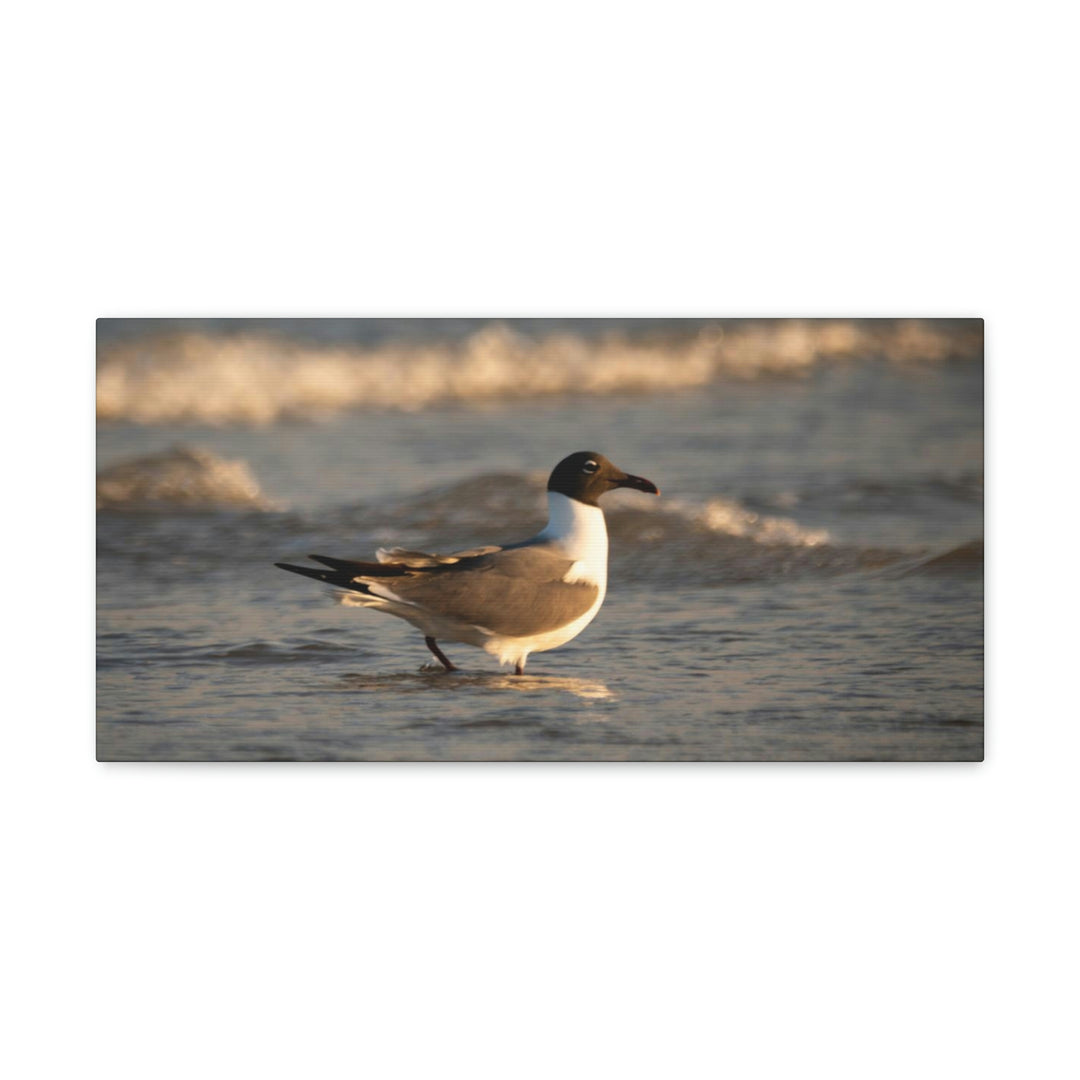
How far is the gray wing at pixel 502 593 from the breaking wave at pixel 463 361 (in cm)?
45

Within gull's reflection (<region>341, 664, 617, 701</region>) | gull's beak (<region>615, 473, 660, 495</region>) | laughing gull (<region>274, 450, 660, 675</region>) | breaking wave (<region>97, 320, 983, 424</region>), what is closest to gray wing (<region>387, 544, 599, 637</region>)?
laughing gull (<region>274, 450, 660, 675</region>)

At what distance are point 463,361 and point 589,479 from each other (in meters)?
0.45

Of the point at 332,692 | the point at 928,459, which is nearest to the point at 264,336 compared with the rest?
the point at 332,692

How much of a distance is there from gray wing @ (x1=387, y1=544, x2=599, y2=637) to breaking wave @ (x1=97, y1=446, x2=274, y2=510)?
464 mm

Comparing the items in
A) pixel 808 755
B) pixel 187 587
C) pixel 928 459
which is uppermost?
pixel 928 459

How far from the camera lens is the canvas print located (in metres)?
4.45

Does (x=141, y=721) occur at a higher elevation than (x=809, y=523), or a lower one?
lower

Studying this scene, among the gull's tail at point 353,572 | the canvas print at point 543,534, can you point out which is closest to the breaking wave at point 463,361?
the canvas print at point 543,534

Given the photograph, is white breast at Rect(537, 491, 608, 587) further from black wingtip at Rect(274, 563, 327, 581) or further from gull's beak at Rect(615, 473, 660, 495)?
black wingtip at Rect(274, 563, 327, 581)

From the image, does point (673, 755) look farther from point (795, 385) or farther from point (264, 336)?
point (264, 336)

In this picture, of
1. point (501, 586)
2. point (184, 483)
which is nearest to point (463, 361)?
point (501, 586)

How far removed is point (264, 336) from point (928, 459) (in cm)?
173

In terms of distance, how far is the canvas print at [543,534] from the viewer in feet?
14.6

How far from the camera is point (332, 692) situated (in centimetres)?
444
